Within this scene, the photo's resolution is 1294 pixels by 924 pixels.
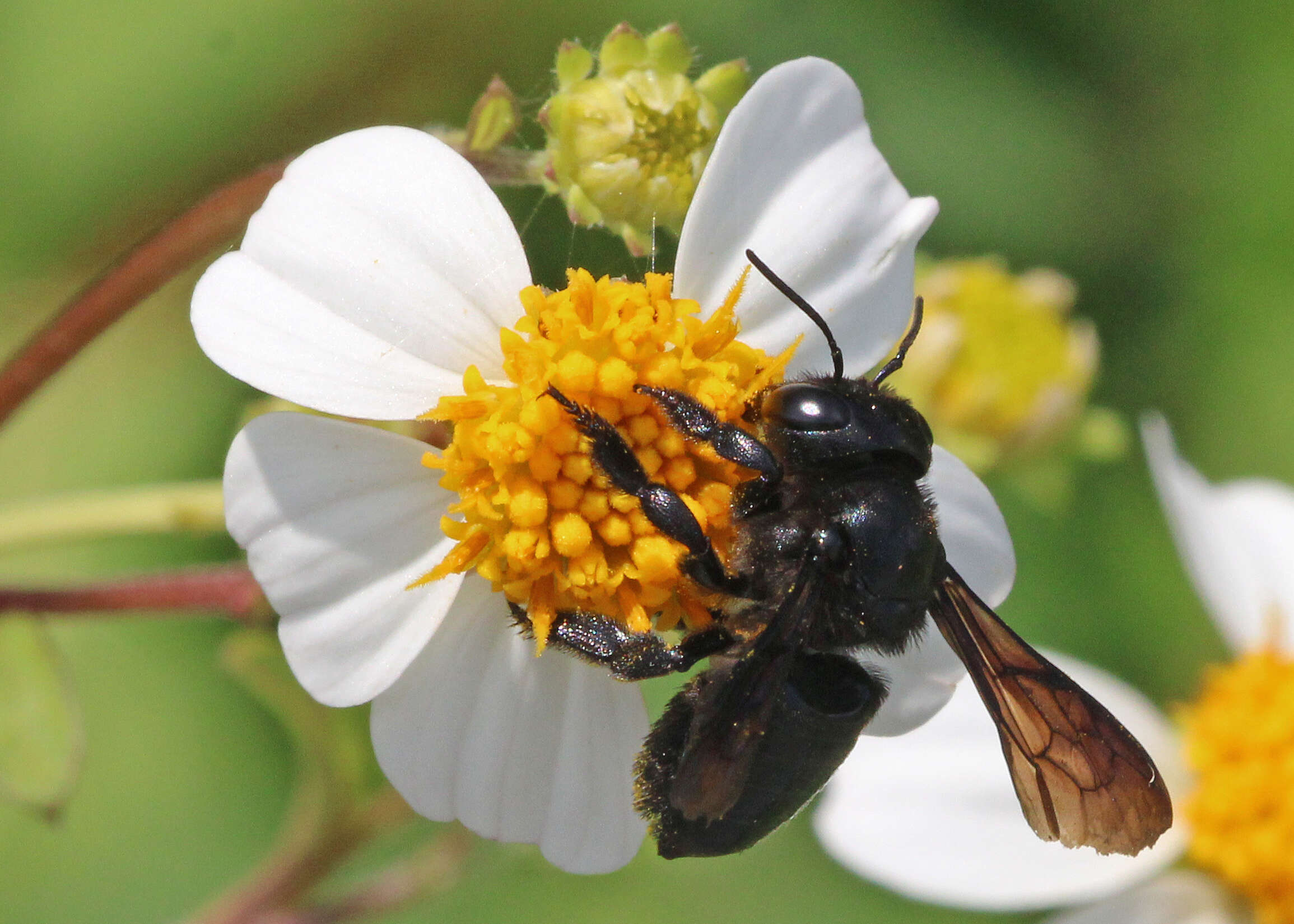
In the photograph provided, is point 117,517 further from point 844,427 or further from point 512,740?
point 844,427

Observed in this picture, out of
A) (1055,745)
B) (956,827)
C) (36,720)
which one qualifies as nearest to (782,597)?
(1055,745)

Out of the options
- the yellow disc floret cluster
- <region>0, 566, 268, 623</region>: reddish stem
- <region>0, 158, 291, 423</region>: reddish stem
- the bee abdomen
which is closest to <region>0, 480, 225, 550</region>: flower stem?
<region>0, 566, 268, 623</region>: reddish stem

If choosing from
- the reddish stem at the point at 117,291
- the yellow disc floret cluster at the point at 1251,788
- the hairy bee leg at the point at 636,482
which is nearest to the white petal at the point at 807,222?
the hairy bee leg at the point at 636,482

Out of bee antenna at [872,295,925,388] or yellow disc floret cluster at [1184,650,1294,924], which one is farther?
yellow disc floret cluster at [1184,650,1294,924]

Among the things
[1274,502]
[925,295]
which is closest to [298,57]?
[925,295]

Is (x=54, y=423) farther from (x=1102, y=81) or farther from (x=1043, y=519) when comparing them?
(x=1102, y=81)

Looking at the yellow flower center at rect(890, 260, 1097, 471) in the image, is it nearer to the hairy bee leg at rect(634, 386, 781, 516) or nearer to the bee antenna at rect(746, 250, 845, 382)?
the bee antenna at rect(746, 250, 845, 382)

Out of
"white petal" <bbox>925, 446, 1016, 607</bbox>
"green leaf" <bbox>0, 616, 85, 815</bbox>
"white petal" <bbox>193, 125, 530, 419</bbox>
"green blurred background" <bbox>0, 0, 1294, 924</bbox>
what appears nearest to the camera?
"white petal" <bbox>193, 125, 530, 419</bbox>

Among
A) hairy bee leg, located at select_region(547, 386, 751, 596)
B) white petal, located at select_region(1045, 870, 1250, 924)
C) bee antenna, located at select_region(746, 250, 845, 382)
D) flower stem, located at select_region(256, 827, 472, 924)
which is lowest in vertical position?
flower stem, located at select_region(256, 827, 472, 924)
